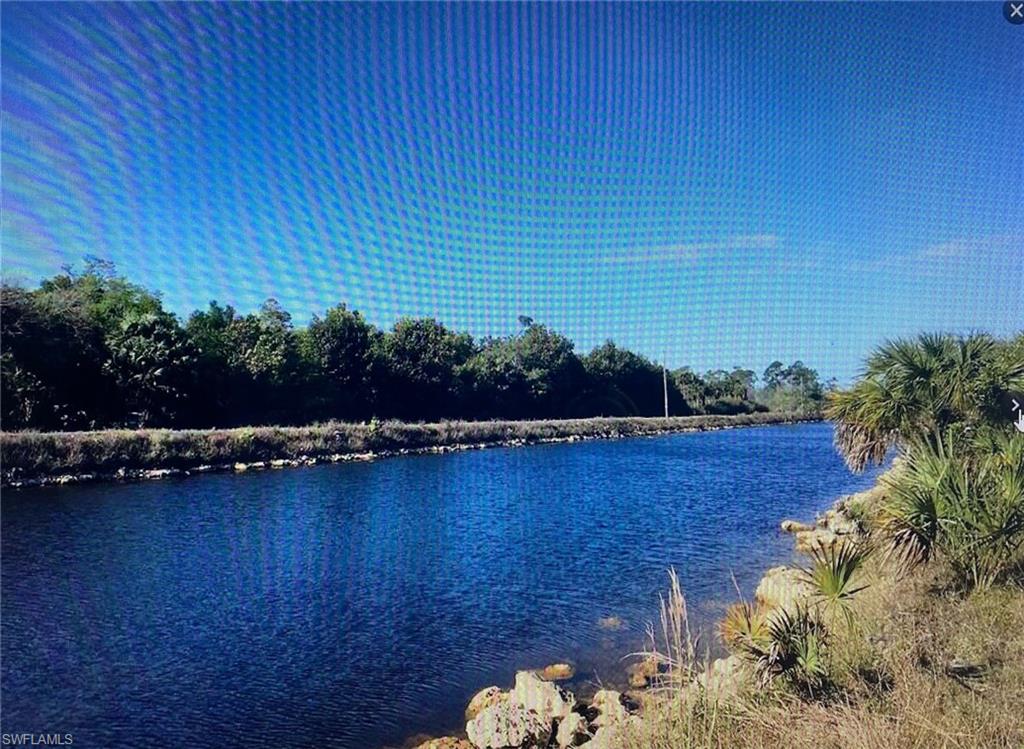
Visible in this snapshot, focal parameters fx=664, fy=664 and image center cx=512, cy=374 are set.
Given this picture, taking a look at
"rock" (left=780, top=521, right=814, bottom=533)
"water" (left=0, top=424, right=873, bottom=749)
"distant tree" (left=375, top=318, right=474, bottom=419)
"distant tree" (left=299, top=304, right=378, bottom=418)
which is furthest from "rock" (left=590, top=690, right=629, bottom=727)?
"distant tree" (left=375, top=318, right=474, bottom=419)

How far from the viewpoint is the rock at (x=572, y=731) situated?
20.5 feet

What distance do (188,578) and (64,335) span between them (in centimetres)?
2392

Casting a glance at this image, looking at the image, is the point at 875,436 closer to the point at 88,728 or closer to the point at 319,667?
the point at 319,667

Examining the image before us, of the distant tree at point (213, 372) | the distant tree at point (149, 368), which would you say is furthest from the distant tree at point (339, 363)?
the distant tree at point (149, 368)

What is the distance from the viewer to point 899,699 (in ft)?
13.2

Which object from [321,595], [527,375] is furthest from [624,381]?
[321,595]

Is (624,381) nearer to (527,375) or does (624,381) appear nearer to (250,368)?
(527,375)

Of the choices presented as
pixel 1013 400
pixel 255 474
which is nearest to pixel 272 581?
pixel 1013 400

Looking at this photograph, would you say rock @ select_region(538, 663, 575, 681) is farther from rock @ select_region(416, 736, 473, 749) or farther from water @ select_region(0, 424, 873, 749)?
rock @ select_region(416, 736, 473, 749)

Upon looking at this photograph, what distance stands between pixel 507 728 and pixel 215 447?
2721cm

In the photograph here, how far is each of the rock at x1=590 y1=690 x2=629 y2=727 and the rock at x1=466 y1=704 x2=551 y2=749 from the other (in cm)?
55

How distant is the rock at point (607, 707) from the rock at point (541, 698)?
277mm

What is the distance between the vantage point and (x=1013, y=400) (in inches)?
361

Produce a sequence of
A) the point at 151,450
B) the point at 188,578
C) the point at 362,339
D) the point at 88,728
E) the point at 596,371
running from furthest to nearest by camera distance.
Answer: the point at 596,371 → the point at 362,339 → the point at 151,450 → the point at 188,578 → the point at 88,728
